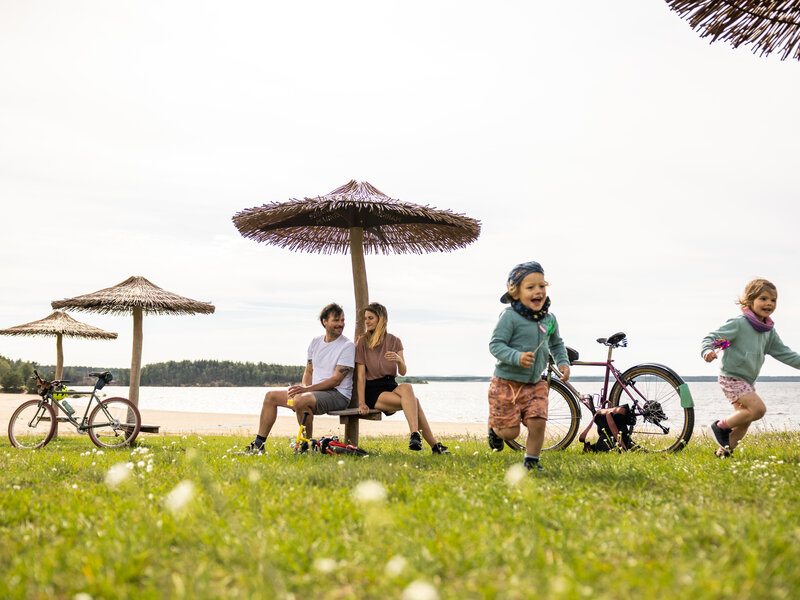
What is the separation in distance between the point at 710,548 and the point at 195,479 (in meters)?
3.62

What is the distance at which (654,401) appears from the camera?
6.88 m

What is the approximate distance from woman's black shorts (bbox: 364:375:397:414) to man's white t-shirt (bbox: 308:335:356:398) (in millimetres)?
254

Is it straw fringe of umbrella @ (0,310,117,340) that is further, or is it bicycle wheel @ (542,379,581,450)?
straw fringe of umbrella @ (0,310,117,340)

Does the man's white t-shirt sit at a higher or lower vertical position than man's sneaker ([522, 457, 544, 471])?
higher

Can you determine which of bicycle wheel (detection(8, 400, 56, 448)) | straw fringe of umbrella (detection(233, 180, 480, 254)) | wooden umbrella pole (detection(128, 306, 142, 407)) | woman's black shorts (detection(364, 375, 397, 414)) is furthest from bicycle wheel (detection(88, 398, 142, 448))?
woman's black shorts (detection(364, 375, 397, 414))

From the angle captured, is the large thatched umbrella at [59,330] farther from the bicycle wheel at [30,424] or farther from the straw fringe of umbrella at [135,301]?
the bicycle wheel at [30,424]

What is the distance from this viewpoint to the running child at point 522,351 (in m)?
5.21

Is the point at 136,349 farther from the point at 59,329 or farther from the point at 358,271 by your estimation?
the point at 59,329

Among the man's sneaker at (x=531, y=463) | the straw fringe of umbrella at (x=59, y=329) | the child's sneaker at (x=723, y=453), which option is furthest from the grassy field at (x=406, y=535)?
the straw fringe of umbrella at (x=59, y=329)

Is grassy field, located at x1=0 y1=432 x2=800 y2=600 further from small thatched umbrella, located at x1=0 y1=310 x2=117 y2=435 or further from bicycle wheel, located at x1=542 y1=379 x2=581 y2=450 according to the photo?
small thatched umbrella, located at x1=0 y1=310 x2=117 y2=435

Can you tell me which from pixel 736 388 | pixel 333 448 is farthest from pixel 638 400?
pixel 333 448

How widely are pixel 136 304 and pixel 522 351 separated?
28.3 ft

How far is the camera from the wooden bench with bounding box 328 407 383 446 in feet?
22.5

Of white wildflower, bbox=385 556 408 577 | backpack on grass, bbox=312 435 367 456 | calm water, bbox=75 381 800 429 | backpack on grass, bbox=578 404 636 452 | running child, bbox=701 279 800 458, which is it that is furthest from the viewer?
calm water, bbox=75 381 800 429
